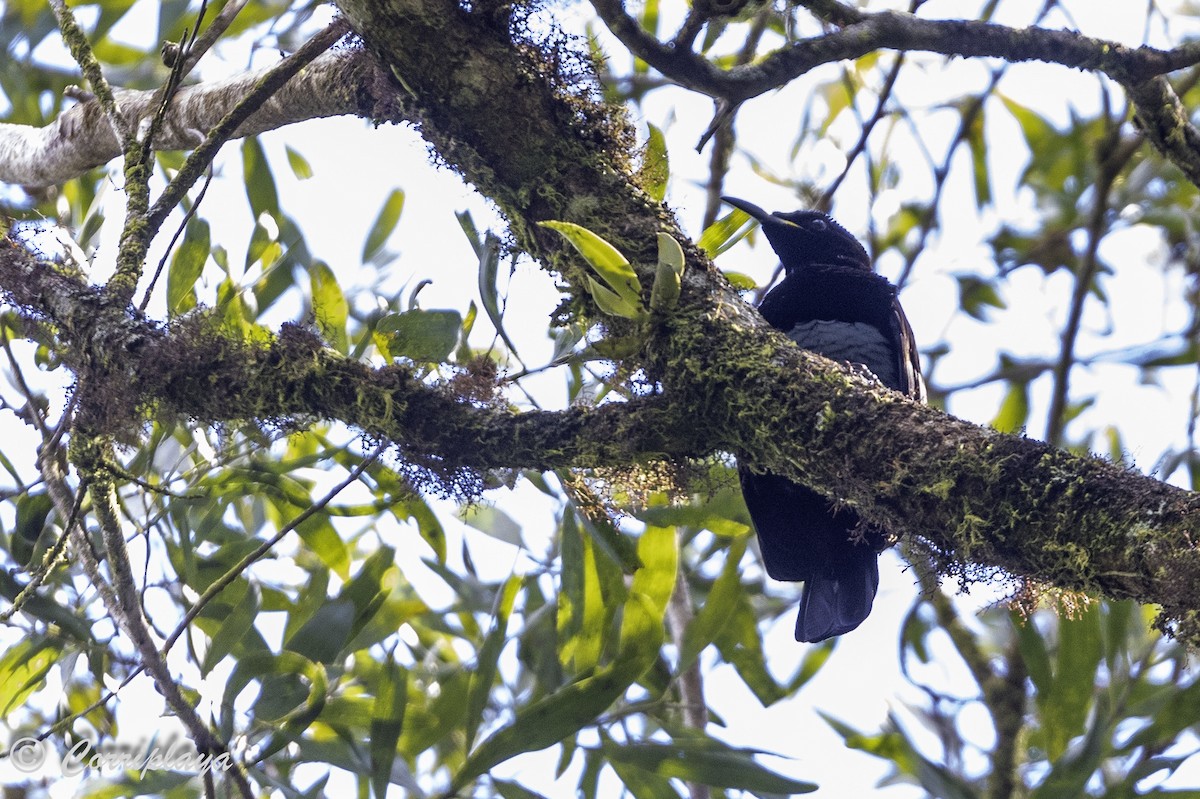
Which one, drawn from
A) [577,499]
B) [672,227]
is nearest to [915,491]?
[672,227]

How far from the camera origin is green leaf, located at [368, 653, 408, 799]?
2574 millimetres

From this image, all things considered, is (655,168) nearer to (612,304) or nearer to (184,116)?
(612,304)

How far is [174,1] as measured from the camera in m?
3.57

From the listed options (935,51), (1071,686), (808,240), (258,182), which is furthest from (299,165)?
(1071,686)

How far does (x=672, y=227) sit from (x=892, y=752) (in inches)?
78.1

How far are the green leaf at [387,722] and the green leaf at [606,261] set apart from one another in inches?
48.6

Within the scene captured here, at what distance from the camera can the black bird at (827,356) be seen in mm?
2643

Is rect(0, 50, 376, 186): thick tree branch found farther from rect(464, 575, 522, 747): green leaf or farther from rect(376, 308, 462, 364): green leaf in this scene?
rect(464, 575, 522, 747): green leaf

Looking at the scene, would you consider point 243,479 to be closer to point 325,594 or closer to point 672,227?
point 325,594

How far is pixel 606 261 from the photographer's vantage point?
1772 millimetres

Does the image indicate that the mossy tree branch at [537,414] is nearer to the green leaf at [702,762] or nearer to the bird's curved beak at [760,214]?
the green leaf at [702,762]

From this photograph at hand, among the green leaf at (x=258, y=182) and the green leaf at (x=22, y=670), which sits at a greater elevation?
the green leaf at (x=258, y=182)

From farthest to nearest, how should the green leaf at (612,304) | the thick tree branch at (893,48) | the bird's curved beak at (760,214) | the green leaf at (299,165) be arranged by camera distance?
the green leaf at (299,165) < the bird's curved beak at (760,214) < the thick tree branch at (893,48) < the green leaf at (612,304)

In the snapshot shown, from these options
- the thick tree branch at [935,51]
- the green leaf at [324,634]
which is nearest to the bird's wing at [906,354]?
the thick tree branch at [935,51]
